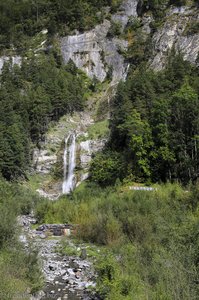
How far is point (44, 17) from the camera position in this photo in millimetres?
101188

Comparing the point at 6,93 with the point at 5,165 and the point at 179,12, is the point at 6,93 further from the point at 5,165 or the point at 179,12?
the point at 179,12

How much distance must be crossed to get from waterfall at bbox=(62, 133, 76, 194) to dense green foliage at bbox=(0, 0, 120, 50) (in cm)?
4058

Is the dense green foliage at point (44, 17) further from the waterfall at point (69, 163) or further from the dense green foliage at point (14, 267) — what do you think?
the dense green foliage at point (14, 267)

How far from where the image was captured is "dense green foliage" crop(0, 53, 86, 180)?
55.8 meters

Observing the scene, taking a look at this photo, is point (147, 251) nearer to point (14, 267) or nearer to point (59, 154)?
point (14, 267)

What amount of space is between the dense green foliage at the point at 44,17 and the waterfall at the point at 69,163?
40.6m

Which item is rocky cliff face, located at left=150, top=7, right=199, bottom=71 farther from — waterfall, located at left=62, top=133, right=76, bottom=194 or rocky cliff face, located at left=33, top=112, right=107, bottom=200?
waterfall, located at left=62, top=133, right=76, bottom=194

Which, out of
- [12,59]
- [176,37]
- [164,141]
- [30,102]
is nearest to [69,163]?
[30,102]

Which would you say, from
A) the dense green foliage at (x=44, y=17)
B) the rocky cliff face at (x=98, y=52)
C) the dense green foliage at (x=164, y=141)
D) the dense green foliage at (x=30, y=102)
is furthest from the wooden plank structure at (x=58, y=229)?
the dense green foliage at (x=44, y=17)

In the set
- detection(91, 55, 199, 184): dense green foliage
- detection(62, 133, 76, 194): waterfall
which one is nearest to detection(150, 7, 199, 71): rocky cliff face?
detection(91, 55, 199, 184): dense green foliage

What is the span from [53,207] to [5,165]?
22834 millimetres

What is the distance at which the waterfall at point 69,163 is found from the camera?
184 ft

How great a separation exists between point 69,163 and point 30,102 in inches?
564

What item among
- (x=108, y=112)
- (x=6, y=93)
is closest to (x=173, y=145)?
(x=108, y=112)
